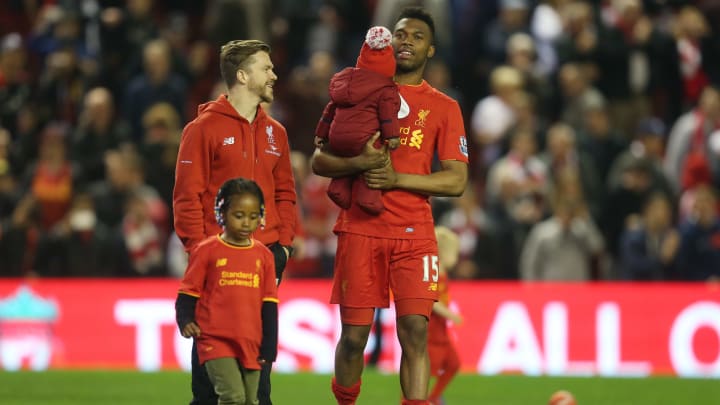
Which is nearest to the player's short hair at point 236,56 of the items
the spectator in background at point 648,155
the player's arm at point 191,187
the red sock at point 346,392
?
the player's arm at point 191,187

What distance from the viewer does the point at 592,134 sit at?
18.7 m

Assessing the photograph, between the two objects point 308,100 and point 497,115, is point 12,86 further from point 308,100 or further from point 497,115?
point 497,115

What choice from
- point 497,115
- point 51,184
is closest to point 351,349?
point 51,184

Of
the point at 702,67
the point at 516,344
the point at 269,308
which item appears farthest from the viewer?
the point at 702,67

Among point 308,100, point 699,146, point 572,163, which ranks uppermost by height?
point 308,100

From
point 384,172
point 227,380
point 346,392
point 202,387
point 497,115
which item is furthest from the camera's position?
point 497,115

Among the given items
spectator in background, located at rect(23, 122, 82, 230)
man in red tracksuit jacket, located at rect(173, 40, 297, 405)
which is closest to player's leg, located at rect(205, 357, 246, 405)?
man in red tracksuit jacket, located at rect(173, 40, 297, 405)

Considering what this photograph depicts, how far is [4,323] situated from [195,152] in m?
8.48

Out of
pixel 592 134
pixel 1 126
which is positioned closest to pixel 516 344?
pixel 592 134

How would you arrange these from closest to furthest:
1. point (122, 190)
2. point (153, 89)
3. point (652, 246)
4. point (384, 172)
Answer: point (384, 172) → point (652, 246) → point (122, 190) → point (153, 89)

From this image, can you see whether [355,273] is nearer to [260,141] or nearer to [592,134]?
[260,141]

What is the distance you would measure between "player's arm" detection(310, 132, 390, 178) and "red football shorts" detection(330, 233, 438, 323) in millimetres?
409

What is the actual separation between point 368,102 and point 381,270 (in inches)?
41.2

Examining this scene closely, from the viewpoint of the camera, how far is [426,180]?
29.7 ft
